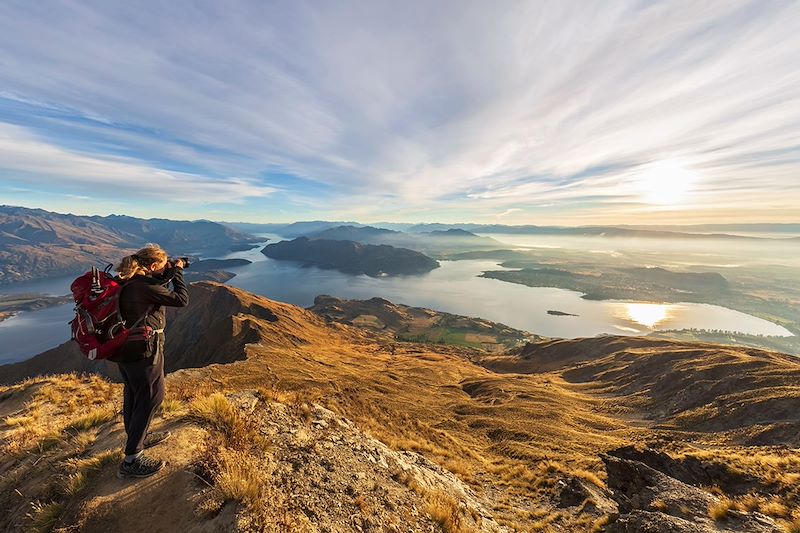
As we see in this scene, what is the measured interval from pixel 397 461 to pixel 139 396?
7.69 m

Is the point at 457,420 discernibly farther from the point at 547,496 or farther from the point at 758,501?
the point at 758,501

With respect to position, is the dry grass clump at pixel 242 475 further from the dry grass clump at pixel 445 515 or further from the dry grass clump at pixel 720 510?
the dry grass clump at pixel 720 510

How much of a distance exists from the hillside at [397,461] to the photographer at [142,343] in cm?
48

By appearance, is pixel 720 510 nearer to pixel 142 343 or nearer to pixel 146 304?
pixel 142 343

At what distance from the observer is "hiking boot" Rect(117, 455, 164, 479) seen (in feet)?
18.3

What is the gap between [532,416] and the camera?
26.7 metres

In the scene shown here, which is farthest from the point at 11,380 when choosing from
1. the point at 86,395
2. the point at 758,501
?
the point at 758,501

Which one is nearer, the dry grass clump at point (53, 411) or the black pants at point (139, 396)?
the black pants at point (139, 396)

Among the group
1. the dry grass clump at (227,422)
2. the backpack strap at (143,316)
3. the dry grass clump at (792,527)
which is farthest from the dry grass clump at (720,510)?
the backpack strap at (143,316)

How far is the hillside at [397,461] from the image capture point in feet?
17.7

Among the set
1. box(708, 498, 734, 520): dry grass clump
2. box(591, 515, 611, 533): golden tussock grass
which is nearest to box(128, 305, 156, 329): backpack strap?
box(591, 515, 611, 533): golden tussock grass

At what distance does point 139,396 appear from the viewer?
5.47 m

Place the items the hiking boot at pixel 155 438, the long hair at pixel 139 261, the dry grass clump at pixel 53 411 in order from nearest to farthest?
the long hair at pixel 139 261, the hiking boot at pixel 155 438, the dry grass clump at pixel 53 411

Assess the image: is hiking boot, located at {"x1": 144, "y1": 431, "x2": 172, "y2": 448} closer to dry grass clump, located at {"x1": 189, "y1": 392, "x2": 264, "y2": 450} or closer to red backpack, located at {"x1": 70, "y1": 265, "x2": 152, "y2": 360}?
dry grass clump, located at {"x1": 189, "y1": 392, "x2": 264, "y2": 450}
